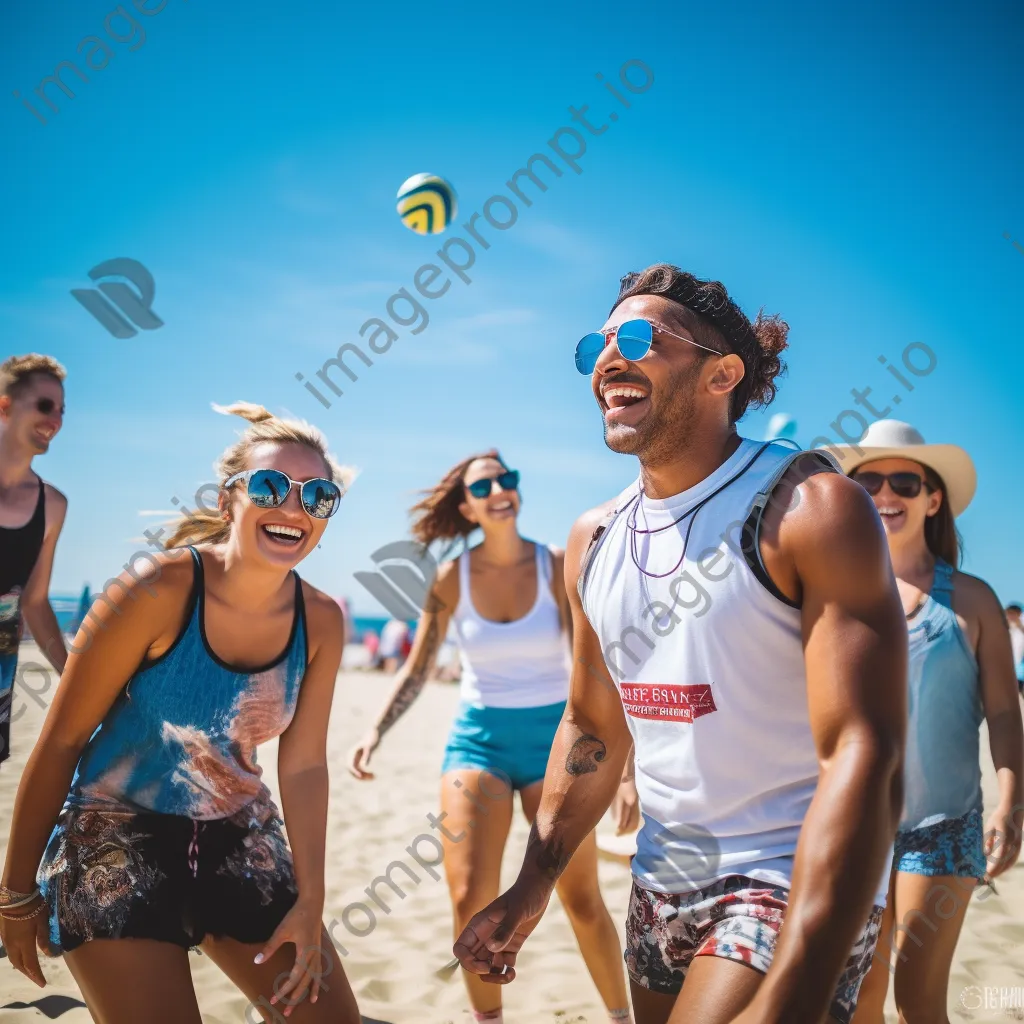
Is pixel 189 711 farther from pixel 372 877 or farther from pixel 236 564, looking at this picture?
pixel 372 877

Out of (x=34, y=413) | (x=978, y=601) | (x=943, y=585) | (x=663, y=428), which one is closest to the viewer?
(x=663, y=428)

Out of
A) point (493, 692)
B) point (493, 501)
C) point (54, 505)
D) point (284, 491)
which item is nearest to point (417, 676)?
point (493, 692)

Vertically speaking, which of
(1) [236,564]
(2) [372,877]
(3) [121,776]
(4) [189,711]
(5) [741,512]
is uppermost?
(5) [741,512]

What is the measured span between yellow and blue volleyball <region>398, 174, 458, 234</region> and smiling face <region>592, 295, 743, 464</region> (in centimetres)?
462

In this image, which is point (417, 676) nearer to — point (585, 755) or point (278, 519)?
point (278, 519)

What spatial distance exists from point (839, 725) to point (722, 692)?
0.34 m

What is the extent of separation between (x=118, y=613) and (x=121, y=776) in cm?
54

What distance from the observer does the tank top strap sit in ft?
11.7

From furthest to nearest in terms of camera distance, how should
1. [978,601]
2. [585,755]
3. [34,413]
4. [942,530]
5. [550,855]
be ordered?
[34,413] < [942,530] < [978,601] < [585,755] < [550,855]

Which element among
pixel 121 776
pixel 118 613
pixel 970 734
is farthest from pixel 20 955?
pixel 970 734

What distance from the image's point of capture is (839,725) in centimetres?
183

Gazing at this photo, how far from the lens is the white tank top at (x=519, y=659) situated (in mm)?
4617

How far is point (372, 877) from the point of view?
19.9ft

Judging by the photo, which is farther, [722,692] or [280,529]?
[280,529]
